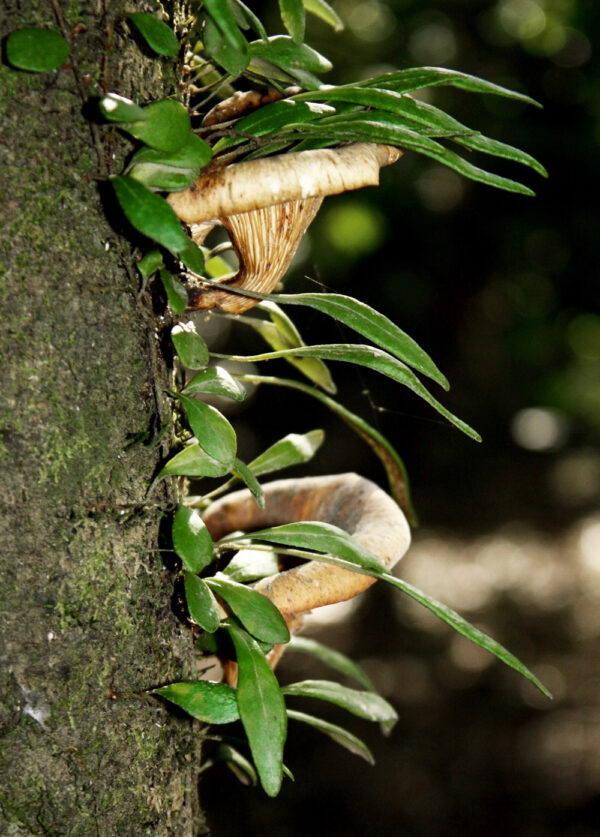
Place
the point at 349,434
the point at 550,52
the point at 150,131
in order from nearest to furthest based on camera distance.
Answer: the point at 150,131 → the point at 550,52 → the point at 349,434

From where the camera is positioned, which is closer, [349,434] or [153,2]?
[153,2]

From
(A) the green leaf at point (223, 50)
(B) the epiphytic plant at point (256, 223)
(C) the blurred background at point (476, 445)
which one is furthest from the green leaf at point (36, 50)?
(C) the blurred background at point (476, 445)

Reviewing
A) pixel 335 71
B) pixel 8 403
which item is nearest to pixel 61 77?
pixel 8 403

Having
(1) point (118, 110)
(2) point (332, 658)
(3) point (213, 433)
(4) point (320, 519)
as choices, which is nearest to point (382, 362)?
(3) point (213, 433)

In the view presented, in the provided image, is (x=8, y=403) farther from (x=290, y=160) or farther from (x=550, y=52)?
(x=550, y=52)

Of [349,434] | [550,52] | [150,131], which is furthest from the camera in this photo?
[349,434]

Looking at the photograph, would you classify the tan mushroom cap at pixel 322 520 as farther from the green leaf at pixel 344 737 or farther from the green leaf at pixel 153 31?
the green leaf at pixel 153 31

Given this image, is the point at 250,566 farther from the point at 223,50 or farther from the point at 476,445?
the point at 476,445
